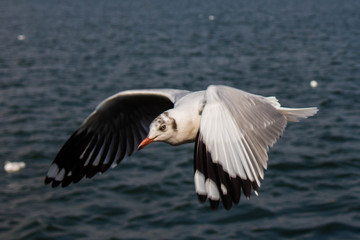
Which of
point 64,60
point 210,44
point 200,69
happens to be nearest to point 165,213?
point 200,69

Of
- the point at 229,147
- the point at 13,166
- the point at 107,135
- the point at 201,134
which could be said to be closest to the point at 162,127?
the point at 201,134

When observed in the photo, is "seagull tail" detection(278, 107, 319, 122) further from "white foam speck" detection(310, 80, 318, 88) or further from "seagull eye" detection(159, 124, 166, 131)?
"white foam speck" detection(310, 80, 318, 88)

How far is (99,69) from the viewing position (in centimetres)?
1933

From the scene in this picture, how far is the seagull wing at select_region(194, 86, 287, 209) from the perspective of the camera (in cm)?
375

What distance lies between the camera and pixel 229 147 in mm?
3947

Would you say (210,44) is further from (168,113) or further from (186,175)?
(168,113)

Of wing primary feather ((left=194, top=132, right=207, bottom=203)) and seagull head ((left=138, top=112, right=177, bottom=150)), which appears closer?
wing primary feather ((left=194, top=132, right=207, bottom=203))

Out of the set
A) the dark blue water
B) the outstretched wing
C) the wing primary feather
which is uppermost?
the wing primary feather

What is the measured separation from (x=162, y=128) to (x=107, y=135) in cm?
136

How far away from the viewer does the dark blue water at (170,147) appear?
29.6ft

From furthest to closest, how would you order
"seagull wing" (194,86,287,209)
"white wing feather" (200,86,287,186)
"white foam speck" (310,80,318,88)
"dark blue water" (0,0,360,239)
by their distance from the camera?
"white foam speck" (310,80,318,88), "dark blue water" (0,0,360,239), "white wing feather" (200,86,287,186), "seagull wing" (194,86,287,209)

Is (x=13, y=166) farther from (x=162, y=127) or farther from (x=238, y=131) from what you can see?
(x=238, y=131)

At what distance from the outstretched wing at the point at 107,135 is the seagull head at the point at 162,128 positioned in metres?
0.85

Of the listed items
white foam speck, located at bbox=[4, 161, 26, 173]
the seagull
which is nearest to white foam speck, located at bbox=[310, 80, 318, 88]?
white foam speck, located at bbox=[4, 161, 26, 173]
